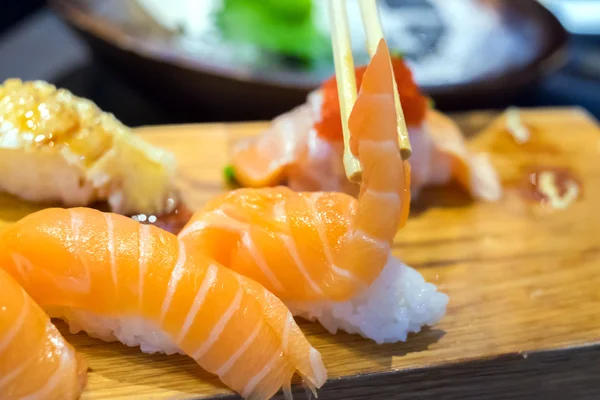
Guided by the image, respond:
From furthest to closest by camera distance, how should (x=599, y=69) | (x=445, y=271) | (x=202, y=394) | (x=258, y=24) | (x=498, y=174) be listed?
(x=599, y=69) < (x=258, y=24) < (x=498, y=174) < (x=445, y=271) < (x=202, y=394)

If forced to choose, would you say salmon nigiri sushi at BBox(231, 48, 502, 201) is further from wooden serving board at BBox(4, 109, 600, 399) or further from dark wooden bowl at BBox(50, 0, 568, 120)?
dark wooden bowl at BBox(50, 0, 568, 120)

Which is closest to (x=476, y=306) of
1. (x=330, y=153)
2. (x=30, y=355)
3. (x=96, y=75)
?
(x=330, y=153)

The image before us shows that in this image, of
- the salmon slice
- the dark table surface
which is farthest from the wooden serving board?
the dark table surface

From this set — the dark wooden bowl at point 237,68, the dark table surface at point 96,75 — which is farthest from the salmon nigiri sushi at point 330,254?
the dark table surface at point 96,75

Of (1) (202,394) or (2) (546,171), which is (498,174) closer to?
(2) (546,171)

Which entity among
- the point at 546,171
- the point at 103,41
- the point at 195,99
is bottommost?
the point at 546,171

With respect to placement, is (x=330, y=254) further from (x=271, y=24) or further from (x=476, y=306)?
(x=271, y=24)

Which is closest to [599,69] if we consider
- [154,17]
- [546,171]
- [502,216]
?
[546,171]
